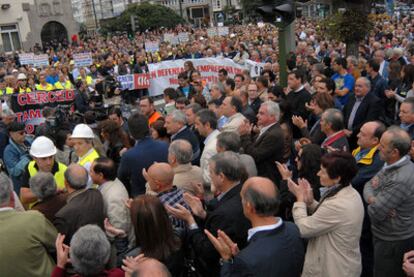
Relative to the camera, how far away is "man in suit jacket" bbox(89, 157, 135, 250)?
3711mm

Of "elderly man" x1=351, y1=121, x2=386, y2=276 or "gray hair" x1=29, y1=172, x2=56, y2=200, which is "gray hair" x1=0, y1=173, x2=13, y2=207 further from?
"elderly man" x1=351, y1=121, x2=386, y2=276

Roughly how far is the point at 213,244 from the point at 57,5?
47282mm

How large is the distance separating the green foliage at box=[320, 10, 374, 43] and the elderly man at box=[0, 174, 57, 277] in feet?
30.1

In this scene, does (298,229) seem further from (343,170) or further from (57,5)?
(57,5)

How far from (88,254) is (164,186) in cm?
109

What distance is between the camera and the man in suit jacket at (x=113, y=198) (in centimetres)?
371

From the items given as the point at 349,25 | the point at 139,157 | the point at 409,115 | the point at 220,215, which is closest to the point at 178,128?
the point at 139,157

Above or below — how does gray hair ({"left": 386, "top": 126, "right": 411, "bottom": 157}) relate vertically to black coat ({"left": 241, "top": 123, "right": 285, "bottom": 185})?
above

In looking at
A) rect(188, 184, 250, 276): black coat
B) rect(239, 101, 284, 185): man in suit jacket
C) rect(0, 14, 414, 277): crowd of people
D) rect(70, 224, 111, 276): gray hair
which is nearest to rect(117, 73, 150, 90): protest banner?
rect(0, 14, 414, 277): crowd of people

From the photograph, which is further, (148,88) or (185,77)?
(148,88)

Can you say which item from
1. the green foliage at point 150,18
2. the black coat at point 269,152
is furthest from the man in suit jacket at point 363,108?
the green foliage at point 150,18

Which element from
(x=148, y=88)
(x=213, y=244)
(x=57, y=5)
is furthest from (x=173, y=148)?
(x=57, y=5)

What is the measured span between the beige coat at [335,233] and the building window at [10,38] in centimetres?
4526

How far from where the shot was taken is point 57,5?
4522 centimetres
